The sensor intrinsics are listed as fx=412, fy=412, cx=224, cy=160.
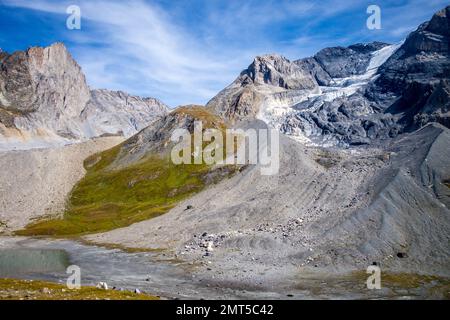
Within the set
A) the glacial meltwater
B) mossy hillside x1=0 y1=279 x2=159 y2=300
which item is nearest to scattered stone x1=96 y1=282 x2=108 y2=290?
mossy hillside x1=0 y1=279 x2=159 y2=300

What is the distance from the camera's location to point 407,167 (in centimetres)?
10350

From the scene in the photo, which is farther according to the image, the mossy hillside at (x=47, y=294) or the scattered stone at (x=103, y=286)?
the scattered stone at (x=103, y=286)

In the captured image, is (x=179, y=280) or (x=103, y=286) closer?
(x=103, y=286)

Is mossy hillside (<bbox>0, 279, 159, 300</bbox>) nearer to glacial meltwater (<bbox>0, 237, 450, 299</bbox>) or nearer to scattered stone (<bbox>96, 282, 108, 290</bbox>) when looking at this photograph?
scattered stone (<bbox>96, 282, 108, 290</bbox>)

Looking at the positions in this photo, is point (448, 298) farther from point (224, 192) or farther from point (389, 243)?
point (224, 192)

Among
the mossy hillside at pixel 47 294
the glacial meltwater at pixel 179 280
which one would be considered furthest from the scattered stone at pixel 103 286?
the glacial meltwater at pixel 179 280

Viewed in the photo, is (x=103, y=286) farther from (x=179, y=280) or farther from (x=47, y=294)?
(x=179, y=280)

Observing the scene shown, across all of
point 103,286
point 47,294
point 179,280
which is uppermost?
point 47,294

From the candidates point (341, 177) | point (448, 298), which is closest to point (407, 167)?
point (341, 177)

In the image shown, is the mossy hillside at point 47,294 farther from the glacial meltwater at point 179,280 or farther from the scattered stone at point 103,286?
the glacial meltwater at point 179,280

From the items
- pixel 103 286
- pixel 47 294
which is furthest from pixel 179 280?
pixel 47 294

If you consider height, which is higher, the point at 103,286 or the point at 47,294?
the point at 47,294

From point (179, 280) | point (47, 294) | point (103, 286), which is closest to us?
point (47, 294)

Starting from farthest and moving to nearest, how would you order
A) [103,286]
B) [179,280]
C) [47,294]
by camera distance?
[179,280] < [103,286] < [47,294]
